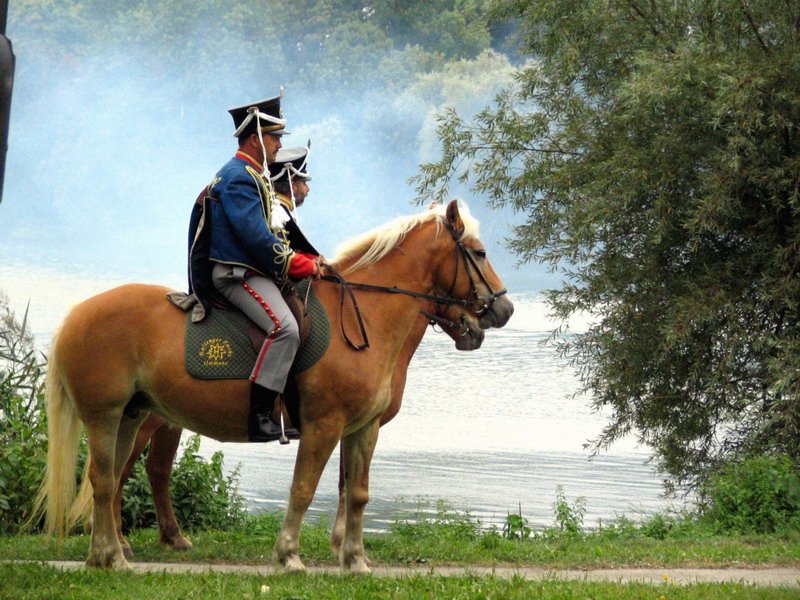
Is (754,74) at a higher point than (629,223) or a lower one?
higher

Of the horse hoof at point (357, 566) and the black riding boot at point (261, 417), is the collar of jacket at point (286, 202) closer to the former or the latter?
the black riding boot at point (261, 417)

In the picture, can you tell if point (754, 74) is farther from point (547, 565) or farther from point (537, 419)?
point (537, 419)

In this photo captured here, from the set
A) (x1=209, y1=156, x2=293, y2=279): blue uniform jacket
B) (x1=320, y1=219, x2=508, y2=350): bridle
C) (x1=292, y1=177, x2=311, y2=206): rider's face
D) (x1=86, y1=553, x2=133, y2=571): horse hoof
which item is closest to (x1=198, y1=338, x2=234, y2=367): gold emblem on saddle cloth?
(x1=209, y1=156, x2=293, y2=279): blue uniform jacket

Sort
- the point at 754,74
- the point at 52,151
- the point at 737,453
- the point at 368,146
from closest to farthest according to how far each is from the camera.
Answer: the point at 754,74 → the point at 737,453 → the point at 368,146 → the point at 52,151

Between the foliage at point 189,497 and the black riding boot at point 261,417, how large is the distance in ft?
10.1

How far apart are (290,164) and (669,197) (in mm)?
4844

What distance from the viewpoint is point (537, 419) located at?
89.6 feet

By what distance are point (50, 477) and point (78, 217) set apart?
5419 cm

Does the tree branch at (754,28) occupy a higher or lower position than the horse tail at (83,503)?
higher

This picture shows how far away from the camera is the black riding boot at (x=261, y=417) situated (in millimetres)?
7453

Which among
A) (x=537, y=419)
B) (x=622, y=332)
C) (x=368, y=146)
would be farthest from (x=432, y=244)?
(x=368, y=146)

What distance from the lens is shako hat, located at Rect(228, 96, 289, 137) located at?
7.72 m

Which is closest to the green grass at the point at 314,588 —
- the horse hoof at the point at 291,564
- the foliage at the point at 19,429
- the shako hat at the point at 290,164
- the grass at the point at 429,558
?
the grass at the point at 429,558

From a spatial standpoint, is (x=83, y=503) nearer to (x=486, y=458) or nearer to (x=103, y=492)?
(x=103, y=492)
